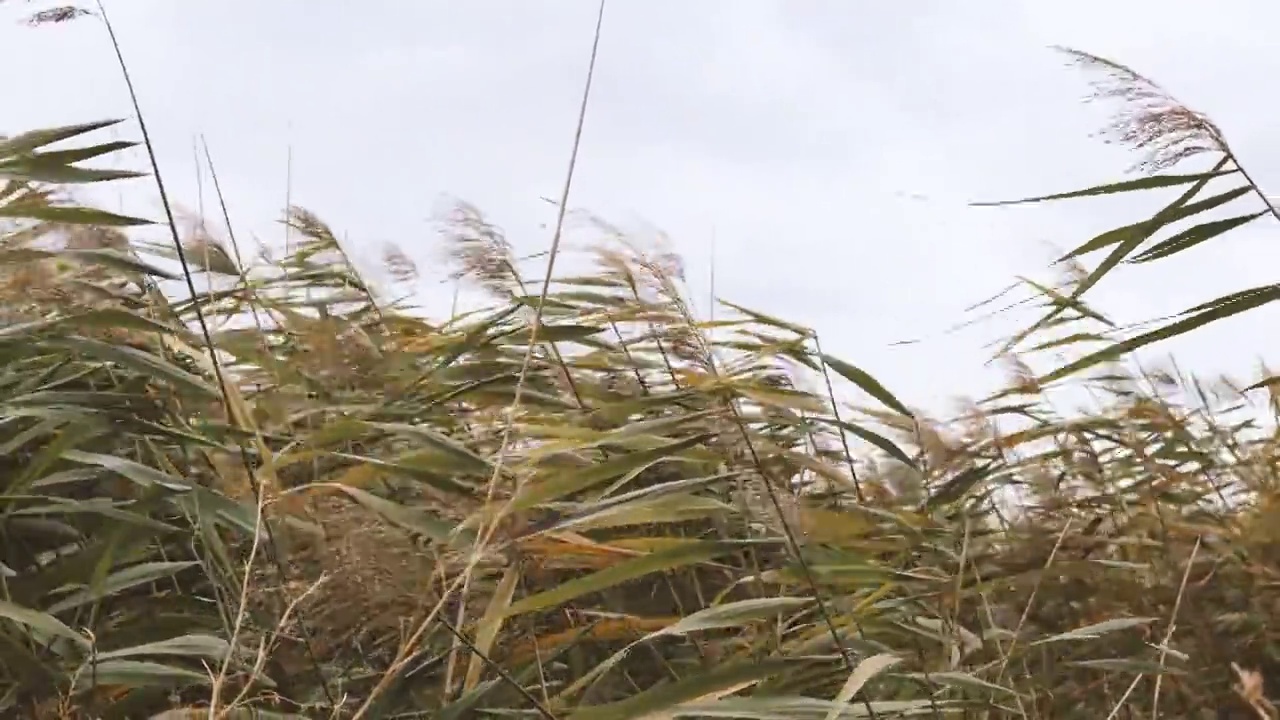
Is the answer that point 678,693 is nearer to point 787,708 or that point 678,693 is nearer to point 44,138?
point 787,708

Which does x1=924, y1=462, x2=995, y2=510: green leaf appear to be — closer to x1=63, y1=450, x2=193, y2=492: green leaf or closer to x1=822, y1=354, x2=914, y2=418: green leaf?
x1=822, y1=354, x2=914, y2=418: green leaf

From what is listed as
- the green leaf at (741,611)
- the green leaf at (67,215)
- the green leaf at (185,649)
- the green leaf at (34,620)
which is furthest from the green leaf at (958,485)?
the green leaf at (67,215)

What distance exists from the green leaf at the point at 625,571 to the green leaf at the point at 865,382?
48cm

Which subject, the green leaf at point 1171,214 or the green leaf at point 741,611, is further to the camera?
the green leaf at point 1171,214

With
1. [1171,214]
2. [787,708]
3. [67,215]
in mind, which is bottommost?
[787,708]

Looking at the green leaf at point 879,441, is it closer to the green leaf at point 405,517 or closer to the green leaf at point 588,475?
the green leaf at point 588,475

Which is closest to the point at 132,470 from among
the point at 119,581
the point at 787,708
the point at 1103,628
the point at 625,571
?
the point at 119,581

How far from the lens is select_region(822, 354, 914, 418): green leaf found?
1.85m

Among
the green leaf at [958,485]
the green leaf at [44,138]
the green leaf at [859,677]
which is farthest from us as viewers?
the green leaf at [44,138]

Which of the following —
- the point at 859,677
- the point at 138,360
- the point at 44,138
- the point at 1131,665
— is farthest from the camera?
the point at 44,138

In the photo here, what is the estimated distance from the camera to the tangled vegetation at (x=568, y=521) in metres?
1.48

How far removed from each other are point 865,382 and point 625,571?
59 centimetres

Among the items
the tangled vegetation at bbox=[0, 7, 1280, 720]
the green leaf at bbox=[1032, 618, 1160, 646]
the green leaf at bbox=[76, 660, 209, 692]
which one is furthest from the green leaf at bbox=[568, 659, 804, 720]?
the green leaf at bbox=[76, 660, 209, 692]

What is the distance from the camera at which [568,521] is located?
1367mm
